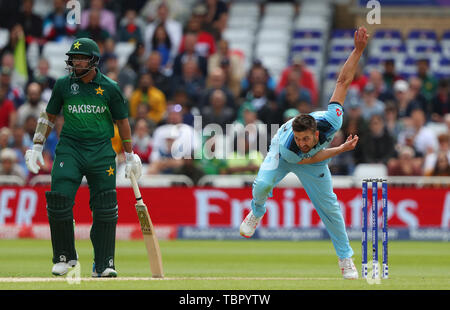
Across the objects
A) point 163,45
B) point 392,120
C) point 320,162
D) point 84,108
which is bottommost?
point 320,162

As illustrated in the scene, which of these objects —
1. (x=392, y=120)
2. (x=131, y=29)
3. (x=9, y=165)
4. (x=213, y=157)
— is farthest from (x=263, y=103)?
(x=9, y=165)

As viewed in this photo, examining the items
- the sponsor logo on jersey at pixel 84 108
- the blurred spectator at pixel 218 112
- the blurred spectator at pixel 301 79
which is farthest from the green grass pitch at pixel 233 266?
the blurred spectator at pixel 301 79

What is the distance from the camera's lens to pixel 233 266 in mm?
12406

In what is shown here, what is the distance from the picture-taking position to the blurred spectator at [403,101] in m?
19.7

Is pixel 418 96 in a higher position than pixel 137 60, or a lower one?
lower

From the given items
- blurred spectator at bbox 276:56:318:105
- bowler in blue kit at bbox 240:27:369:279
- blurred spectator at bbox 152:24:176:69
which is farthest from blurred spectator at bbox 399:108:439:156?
bowler in blue kit at bbox 240:27:369:279

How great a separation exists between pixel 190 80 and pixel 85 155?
10.5 meters

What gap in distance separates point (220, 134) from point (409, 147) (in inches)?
137

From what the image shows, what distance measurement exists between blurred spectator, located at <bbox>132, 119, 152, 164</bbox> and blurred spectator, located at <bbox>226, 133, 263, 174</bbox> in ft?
4.98

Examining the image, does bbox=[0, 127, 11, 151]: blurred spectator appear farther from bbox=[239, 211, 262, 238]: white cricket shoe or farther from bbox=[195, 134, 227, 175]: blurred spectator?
bbox=[239, 211, 262, 238]: white cricket shoe

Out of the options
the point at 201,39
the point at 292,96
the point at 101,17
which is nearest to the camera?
the point at 292,96

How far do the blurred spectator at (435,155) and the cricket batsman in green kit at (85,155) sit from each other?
30.5 ft

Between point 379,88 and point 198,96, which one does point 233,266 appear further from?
point 379,88

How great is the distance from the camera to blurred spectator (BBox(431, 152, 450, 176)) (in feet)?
58.2
